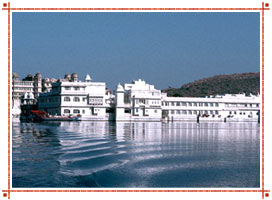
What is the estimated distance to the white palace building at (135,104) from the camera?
61.2m

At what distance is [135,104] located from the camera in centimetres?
6425

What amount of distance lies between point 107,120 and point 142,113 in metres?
6.52

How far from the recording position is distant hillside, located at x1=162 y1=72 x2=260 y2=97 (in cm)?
12225

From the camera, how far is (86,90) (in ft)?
205

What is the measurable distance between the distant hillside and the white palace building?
4645cm

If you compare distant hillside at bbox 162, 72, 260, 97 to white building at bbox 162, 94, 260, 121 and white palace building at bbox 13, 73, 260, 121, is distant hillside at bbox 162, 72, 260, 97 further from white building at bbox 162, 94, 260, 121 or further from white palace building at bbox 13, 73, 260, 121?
white palace building at bbox 13, 73, 260, 121

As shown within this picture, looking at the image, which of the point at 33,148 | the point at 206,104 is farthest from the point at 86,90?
the point at 33,148

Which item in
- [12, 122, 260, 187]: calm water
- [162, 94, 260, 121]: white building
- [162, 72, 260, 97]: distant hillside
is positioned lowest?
[12, 122, 260, 187]: calm water

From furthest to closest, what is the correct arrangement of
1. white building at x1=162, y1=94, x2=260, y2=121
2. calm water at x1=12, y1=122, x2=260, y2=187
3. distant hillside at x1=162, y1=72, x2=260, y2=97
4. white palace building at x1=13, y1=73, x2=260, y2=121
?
distant hillside at x1=162, y1=72, x2=260, y2=97
white building at x1=162, y1=94, x2=260, y2=121
white palace building at x1=13, y1=73, x2=260, y2=121
calm water at x1=12, y1=122, x2=260, y2=187

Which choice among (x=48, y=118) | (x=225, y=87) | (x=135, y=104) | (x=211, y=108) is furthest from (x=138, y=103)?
(x=225, y=87)

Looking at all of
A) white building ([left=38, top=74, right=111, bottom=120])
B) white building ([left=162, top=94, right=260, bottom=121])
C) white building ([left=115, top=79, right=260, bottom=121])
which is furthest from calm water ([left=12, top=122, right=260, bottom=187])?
white building ([left=162, top=94, right=260, bottom=121])

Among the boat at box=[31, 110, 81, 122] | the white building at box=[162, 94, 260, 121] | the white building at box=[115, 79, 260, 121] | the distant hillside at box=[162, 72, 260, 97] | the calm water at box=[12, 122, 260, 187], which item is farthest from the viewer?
the distant hillside at box=[162, 72, 260, 97]

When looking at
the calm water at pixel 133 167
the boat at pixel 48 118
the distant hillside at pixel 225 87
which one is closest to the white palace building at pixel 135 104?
the boat at pixel 48 118

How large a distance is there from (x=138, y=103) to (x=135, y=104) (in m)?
0.57
